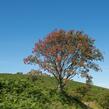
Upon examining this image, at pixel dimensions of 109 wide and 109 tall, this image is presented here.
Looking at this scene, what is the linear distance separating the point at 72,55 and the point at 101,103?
9.17 meters

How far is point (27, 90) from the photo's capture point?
32781 mm

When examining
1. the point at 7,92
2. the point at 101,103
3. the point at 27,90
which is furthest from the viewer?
the point at 101,103

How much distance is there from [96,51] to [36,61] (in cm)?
819

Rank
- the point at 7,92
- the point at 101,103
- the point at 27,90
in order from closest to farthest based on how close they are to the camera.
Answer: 1. the point at 7,92
2. the point at 27,90
3. the point at 101,103

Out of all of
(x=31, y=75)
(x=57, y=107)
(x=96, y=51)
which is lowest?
(x=57, y=107)

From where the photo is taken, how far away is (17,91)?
31578 millimetres

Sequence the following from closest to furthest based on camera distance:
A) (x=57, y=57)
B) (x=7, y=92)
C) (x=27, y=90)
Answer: (x=7, y=92) → (x=27, y=90) → (x=57, y=57)

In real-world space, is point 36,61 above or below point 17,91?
above

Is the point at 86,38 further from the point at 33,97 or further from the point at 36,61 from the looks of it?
the point at 33,97

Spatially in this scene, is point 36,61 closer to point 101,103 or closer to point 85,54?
point 85,54

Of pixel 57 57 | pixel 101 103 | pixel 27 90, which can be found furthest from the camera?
pixel 101 103

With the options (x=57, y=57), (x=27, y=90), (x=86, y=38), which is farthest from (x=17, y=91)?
(x=86, y=38)

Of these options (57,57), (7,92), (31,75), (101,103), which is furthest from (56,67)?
(7,92)

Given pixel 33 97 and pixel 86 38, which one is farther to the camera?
pixel 86 38
